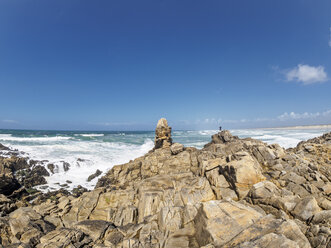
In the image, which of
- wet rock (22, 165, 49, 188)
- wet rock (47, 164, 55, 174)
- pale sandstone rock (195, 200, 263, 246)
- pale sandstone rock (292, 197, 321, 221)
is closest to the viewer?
pale sandstone rock (195, 200, 263, 246)

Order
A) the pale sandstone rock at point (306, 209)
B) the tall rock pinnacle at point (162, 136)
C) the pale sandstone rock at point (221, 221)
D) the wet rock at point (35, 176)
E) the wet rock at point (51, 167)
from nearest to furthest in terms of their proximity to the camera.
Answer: the pale sandstone rock at point (221, 221)
the pale sandstone rock at point (306, 209)
the wet rock at point (35, 176)
the wet rock at point (51, 167)
the tall rock pinnacle at point (162, 136)

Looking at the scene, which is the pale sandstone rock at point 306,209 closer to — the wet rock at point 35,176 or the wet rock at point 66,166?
the wet rock at point 35,176

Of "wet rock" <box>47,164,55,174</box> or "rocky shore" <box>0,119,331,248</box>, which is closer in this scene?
"rocky shore" <box>0,119,331,248</box>

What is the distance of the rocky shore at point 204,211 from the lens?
684 centimetres

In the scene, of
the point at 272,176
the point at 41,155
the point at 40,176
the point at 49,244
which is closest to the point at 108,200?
the point at 49,244

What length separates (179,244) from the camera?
7.89m

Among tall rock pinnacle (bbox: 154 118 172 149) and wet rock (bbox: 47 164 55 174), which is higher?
tall rock pinnacle (bbox: 154 118 172 149)

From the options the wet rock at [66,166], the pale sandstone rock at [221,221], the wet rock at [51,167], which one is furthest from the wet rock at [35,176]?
the pale sandstone rock at [221,221]

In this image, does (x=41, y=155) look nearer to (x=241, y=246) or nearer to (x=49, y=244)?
(x=49, y=244)

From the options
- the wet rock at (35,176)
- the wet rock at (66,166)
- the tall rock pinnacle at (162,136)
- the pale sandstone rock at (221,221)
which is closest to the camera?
the pale sandstone rock at (221,221)

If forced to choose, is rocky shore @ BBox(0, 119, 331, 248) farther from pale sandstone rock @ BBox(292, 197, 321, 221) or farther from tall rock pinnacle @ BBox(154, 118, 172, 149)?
tall rock pinnacle @ BBox(154, 118, 172, 149)

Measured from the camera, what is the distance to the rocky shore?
6.84 m

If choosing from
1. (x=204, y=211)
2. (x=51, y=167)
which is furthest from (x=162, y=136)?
(x=204, y=211)

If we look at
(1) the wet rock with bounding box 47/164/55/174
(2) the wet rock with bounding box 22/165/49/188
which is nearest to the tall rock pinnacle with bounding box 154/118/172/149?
(1) the wet rock with bounding box 47/164/55/174
